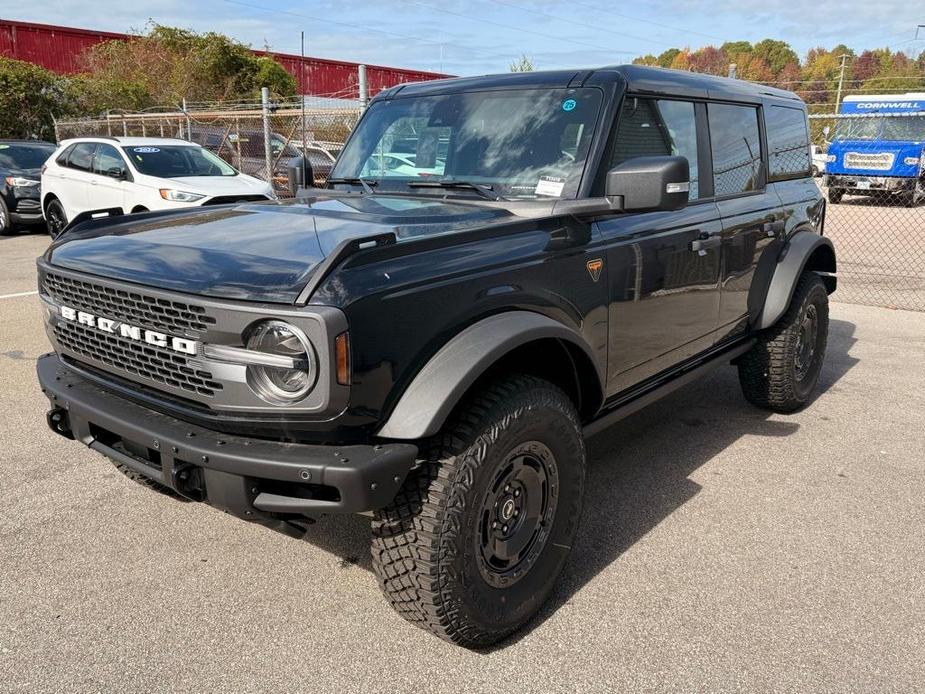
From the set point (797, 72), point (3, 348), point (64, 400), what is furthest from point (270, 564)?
point (797, 72)

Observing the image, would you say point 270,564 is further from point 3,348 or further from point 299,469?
point 3,348

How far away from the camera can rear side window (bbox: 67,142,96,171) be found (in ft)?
36.0

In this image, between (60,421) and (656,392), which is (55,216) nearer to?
(60,421)

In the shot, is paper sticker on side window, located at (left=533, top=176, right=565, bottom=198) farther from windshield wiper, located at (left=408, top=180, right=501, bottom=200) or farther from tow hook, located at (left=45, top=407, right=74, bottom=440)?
tow hook, located at (left=45, top=407, right=74, bottom=440)

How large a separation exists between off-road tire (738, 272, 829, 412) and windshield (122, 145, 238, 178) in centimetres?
826

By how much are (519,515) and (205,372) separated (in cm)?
119

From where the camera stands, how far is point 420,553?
2.37 m

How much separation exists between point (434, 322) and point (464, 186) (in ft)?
3.68

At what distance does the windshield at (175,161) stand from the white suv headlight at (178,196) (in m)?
0.58

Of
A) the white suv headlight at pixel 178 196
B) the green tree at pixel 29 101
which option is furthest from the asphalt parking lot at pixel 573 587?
the green tree at pixel 29 101

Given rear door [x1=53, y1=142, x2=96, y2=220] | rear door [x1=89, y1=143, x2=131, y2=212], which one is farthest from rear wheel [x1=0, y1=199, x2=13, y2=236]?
rear door [x1=89, y1=143, x2=131, y2=212]

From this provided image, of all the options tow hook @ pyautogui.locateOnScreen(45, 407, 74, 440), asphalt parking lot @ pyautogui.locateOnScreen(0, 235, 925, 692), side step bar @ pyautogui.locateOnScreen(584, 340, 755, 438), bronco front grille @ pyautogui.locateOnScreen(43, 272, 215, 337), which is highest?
bronco front grille @ pyautogui.locateOnScreen(43, 272, 215, 337)

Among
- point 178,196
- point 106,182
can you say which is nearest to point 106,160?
point 106,182

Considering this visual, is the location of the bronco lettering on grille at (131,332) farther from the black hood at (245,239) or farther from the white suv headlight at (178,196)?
the white suv headlight at (178,196)
